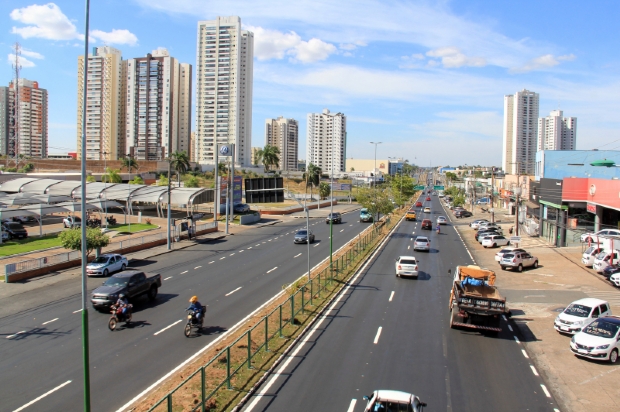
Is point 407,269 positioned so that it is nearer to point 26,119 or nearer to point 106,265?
point 106,265

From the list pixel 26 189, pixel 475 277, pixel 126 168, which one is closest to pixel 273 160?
pixel 126 168

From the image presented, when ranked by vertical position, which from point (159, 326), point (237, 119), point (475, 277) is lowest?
point (159, 326)

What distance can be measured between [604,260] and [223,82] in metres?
129

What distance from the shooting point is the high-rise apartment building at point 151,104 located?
477 ft

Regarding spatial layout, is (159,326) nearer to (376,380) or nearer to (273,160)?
(376,380)

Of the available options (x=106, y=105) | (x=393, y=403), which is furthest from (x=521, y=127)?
(x=393, y=403)

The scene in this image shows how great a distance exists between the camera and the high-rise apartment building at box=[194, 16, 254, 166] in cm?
14550

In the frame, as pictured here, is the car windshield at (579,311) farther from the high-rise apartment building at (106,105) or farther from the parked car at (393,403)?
the high-rise apartment building at (106,105)

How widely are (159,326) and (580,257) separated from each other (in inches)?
1450

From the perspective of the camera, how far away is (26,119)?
18525 cm

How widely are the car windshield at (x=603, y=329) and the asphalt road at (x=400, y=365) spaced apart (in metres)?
2.59

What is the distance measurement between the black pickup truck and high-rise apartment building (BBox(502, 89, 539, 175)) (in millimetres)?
182406

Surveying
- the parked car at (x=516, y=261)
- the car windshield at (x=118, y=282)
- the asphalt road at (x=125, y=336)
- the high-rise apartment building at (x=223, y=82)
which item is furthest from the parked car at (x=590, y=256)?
the high-rise apartment building at (x=223, y=82)

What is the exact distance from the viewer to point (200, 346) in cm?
1728
